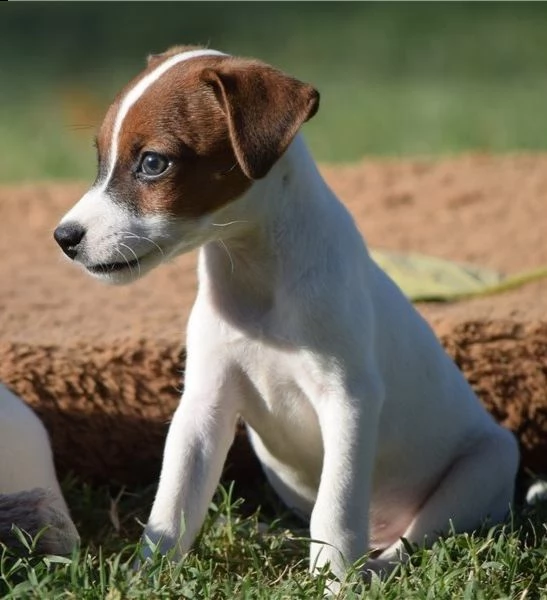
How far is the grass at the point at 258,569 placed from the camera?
319 centimetres

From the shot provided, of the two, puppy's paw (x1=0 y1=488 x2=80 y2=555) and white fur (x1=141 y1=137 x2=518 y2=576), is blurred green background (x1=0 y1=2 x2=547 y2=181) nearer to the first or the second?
white fur (x1=141 y1=137 x2=518 y2=576)

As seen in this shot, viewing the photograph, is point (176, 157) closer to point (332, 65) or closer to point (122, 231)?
point (122, 231)

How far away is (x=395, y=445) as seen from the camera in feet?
12.8

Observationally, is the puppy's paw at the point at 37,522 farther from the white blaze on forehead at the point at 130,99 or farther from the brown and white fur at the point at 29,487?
the white blaze on forehead at the point at 130,99

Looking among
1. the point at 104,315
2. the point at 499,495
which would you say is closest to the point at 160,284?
the point at 104,315

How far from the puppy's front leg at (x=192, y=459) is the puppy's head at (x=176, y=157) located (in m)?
0.47

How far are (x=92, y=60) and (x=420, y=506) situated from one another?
1197 cm

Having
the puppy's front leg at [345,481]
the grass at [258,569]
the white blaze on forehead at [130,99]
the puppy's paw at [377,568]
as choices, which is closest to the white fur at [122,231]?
the white blaze on forehead at [130,99]

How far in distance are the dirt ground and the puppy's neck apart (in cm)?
85

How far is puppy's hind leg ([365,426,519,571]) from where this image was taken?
152 inches

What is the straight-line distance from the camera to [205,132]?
3346mm

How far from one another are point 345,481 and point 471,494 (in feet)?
1.93

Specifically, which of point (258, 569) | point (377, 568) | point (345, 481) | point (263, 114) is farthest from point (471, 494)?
point (263, 114)

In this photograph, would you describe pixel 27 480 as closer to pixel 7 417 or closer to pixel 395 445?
pixel 7 417
